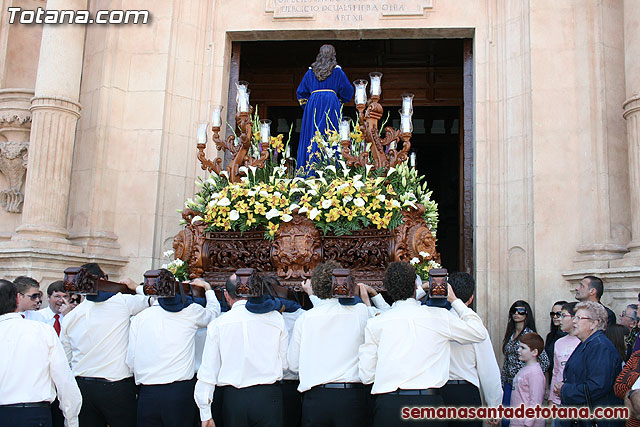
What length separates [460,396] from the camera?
5.12 metres

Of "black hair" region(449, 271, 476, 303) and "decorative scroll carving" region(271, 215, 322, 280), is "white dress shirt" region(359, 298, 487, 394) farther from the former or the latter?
"decorative scroll carving" region(271, 215, 322, 280)

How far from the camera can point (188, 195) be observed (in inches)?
374

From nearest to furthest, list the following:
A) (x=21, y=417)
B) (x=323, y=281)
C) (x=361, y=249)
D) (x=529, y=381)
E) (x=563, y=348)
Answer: (x=21, y=417) < (x=323, y=281) < (x=529, y=381) < (x=563, y=348) < (x=361, y=249)

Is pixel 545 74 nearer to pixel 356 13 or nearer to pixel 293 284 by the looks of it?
pixel 356 13

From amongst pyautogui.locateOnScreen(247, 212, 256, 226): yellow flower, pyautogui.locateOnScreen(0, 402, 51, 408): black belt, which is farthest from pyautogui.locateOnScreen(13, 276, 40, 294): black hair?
pyautogui.locateOnScreen(247, 212, 256, 226): yellow flower

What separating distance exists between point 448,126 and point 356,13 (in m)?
6.03

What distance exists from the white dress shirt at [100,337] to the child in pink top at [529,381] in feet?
11.0

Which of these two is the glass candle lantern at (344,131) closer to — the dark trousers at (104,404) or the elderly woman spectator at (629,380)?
the dark trousers at (104,404)

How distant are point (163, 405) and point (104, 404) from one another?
0.61 meters

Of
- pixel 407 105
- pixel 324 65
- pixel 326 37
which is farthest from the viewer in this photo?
pixel 326 37

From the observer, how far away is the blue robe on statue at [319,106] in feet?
27.8

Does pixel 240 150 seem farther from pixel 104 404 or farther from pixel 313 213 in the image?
pixel 104 404

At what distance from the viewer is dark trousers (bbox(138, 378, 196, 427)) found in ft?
16.6

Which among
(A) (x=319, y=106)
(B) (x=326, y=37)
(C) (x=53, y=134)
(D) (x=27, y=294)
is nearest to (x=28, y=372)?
(D) (x=27, y=294)
